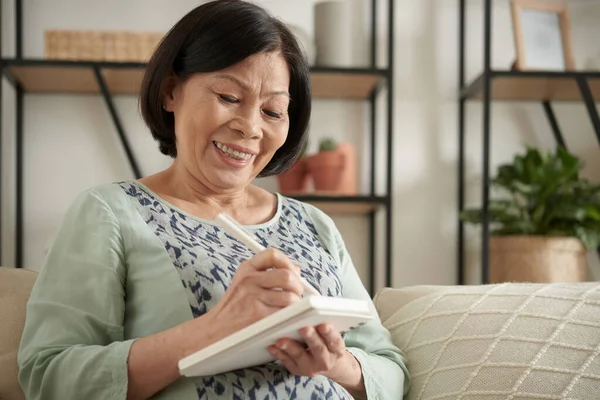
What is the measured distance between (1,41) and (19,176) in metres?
0.49

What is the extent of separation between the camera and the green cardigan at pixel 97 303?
3.52 feet

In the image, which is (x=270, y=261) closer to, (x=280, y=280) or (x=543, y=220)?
(x=280, y=280)

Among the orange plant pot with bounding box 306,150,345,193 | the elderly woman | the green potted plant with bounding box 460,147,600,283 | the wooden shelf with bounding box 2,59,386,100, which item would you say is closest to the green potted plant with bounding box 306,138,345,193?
the orange plant pot with bounding box 306,150,345,193

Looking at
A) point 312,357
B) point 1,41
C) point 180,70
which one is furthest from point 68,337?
point 1,41

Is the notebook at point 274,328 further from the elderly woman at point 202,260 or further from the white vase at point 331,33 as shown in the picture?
the white vase at point 331,33

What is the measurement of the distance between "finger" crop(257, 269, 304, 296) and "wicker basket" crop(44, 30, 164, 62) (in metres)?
1.92

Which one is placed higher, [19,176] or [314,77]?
[314,77]

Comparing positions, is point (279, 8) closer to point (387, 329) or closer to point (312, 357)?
point (387, 329)

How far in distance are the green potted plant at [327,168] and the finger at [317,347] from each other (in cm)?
182

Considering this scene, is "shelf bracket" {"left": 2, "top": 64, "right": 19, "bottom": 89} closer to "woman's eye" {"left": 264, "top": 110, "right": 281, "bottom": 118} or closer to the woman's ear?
the woman's ear

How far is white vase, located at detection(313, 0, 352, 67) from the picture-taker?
287cm

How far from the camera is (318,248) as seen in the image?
139cm

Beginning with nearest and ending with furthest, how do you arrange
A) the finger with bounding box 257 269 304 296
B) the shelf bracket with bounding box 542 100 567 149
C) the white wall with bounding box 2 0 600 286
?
the finger with bounding box 257 269 304 296 → the white wall with bounding box 2 0 600 286 → the shelf bracket with bounding box 542 100 567 149

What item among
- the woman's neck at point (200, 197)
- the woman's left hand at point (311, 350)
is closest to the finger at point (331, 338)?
the woman's left hand at point (311, 350)
